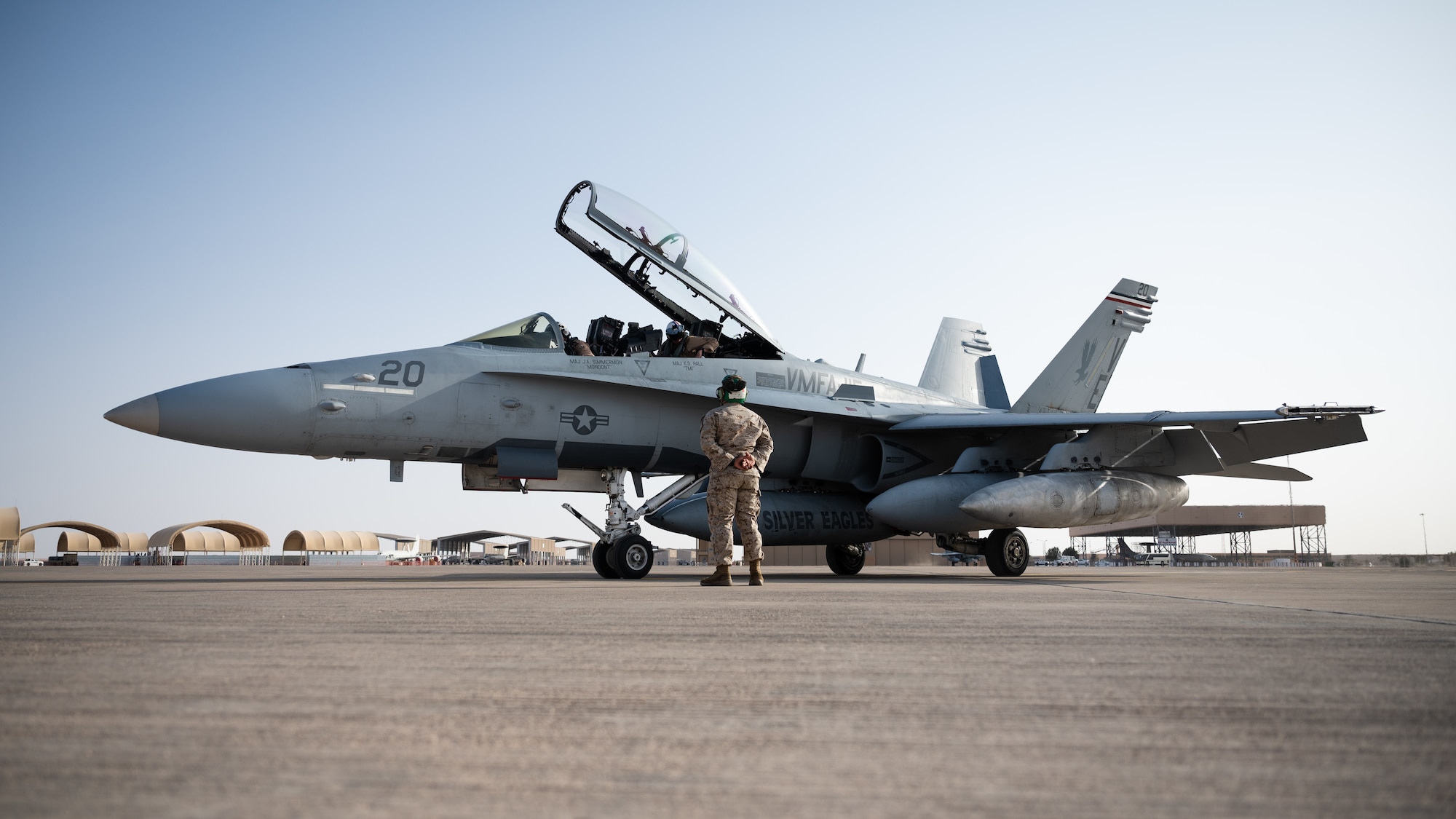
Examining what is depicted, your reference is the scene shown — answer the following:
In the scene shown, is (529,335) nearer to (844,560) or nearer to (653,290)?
(653,290)

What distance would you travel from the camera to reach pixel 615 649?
3.25 meters

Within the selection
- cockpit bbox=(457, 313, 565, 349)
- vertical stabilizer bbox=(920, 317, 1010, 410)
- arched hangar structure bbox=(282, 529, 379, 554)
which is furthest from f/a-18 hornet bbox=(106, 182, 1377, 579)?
arched hangar structure bbox=(282, 529, 379, 554)

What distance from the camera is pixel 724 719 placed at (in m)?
2.05

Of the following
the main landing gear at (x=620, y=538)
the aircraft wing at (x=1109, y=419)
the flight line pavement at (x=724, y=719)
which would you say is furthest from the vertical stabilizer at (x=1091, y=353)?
the flight line pavement at (x=724, y=719)

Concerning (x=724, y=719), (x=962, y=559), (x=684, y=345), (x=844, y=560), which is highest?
(x=684, y=345)

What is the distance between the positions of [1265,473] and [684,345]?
9183 mm

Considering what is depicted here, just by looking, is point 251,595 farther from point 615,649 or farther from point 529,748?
point 529,748

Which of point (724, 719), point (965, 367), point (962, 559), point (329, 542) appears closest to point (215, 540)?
point (329, 542)

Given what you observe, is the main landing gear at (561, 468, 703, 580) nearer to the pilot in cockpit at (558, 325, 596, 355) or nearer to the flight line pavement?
the pilot in cockpit at (558, 325, 596, 355)

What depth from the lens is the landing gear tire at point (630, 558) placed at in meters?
10.1

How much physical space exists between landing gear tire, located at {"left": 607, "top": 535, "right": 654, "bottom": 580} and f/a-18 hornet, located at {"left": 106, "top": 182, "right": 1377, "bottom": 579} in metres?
0.02

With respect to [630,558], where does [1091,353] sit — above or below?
above

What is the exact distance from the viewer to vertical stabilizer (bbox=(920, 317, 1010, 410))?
19.0 m

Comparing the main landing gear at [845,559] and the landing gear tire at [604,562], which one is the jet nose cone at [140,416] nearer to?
the landing gear tire at [604,562]
